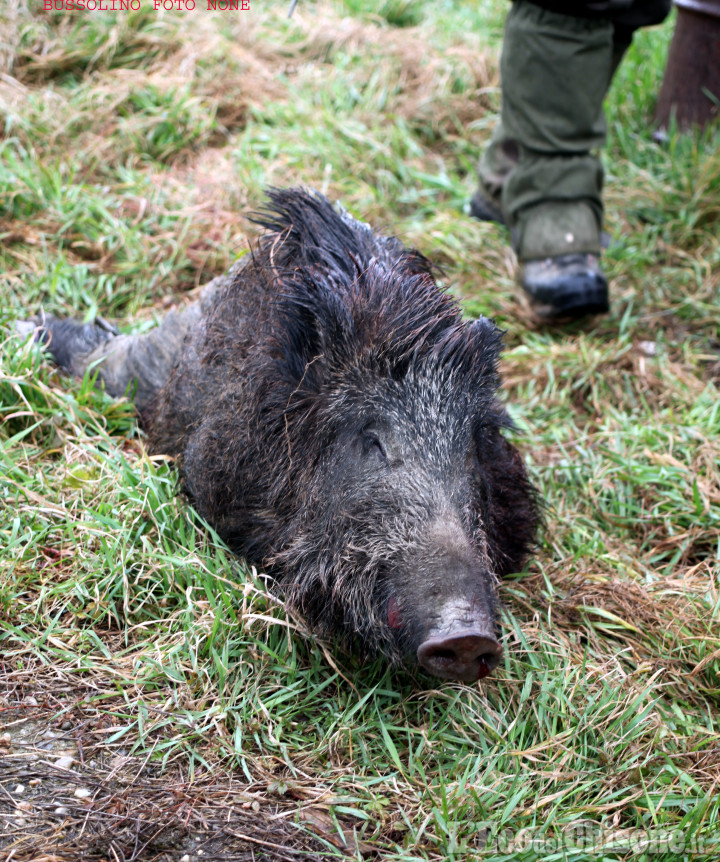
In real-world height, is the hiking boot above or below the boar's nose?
below

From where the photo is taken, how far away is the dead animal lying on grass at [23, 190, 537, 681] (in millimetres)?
2496

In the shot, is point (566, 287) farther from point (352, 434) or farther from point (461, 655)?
point (461, 655)

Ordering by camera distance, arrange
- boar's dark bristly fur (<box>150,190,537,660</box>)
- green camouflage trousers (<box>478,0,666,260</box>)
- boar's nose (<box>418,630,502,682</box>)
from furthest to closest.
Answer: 1. green camouflage trousers (<box>478,0,666,260</box>)
2. boar's dark bristly fur (<box>150,190,537,660</box>)
3. boar's nose (<box>418,630,502,682</box>)

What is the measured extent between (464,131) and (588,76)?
175 cm

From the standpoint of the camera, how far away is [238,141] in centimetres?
571

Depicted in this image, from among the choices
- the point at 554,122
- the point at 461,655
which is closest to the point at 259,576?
the point at 461,655

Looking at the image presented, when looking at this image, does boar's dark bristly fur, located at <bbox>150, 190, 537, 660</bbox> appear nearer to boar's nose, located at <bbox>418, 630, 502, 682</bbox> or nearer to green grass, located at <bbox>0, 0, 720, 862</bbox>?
boar's nose, located at <bbox>418, 630, 502, 682</bbox>

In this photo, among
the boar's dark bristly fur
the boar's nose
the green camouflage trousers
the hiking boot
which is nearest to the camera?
the boar's nose

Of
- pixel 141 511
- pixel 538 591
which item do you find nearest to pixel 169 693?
pixel 141 511

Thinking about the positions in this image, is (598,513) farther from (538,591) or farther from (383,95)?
(383,95)

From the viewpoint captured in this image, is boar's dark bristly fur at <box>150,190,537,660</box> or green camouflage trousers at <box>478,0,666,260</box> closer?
boar's dark bristly fur at <box>150,190,537,660</box>

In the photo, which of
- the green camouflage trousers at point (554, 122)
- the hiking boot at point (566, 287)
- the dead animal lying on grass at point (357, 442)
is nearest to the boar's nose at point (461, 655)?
the dead animal lying on grass at point (357, 442)

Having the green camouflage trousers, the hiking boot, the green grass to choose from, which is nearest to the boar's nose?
the green grass

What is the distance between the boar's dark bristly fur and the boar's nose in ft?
0.22
